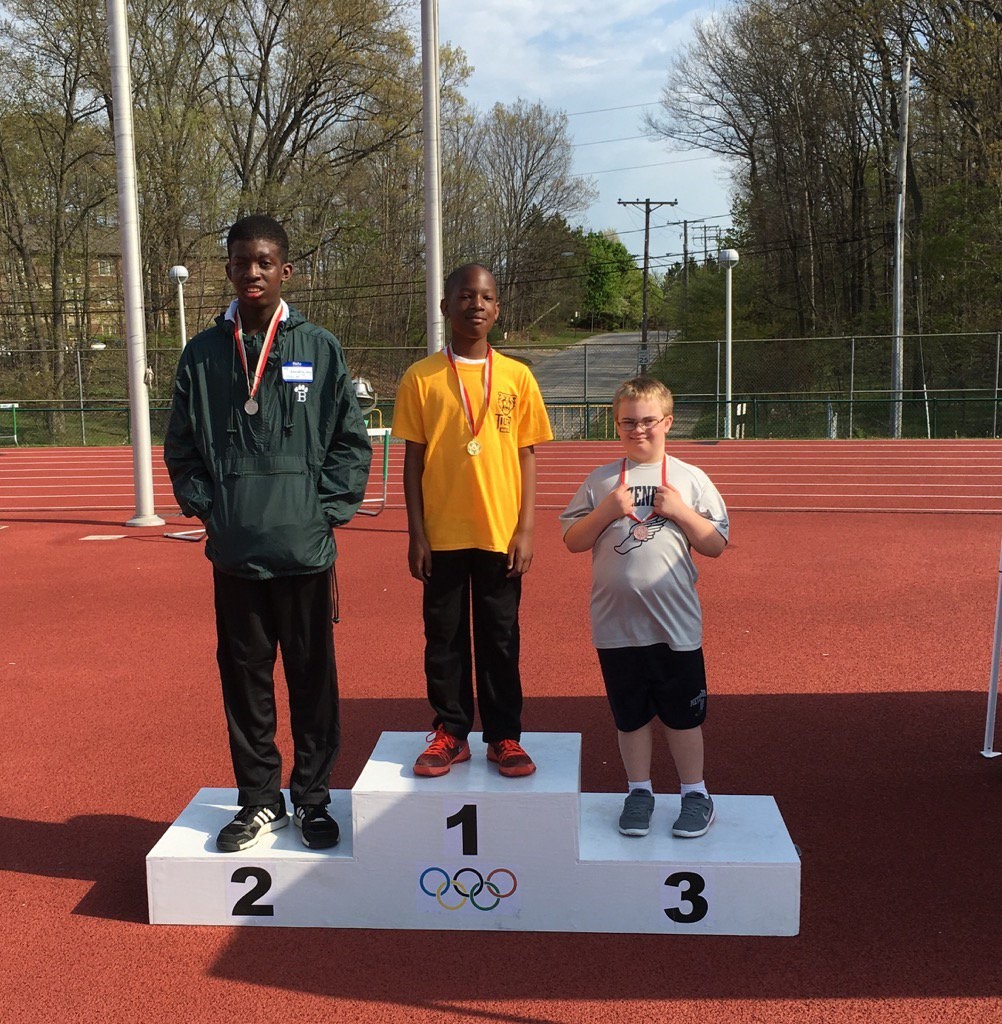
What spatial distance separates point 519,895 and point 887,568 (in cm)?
610

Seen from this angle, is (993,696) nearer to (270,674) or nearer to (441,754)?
(441,754)

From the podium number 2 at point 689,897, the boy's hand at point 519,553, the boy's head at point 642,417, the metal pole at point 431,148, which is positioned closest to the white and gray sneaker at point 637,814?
the podium number 2 at point 689,897

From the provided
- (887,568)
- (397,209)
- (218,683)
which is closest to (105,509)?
(218,683)

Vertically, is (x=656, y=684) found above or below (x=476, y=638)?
below

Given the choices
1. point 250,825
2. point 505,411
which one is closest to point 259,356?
point 505,411

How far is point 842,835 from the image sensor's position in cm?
354

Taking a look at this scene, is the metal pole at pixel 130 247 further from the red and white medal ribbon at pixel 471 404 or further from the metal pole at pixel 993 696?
the metal pole at pixel 993 696

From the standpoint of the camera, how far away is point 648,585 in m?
3.13

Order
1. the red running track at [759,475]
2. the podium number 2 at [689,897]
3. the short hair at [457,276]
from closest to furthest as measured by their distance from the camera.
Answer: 1. the podium number 2 at [689,897]
2. the short hair at [457,276]
3. the red running track at [759,475]

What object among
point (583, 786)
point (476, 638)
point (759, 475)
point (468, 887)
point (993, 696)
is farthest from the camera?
point (759, 475)

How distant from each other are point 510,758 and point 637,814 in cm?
41

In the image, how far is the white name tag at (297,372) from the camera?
121 inches

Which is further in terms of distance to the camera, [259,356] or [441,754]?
[441,754]

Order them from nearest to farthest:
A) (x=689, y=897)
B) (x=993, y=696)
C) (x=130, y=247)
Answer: (x=689, y=897) → (x=993, y=696) → (x=130, y=247)
